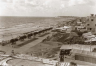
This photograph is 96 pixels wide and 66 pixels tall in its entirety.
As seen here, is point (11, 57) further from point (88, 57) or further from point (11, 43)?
point (11, 43)

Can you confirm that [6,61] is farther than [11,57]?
No

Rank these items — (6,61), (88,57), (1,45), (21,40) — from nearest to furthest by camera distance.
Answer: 1. (6,61)
2. (88,57)
3. (1,45)
4. (21,40)

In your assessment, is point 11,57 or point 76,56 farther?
point 76,56

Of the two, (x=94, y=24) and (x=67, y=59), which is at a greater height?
(x=94, y=24)

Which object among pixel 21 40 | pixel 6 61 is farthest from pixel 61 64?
pixel 21 40

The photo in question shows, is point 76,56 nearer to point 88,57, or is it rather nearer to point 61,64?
point 88,57

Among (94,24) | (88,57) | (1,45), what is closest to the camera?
(88,57)

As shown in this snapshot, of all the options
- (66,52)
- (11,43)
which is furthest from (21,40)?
(66,52)

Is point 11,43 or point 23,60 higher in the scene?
point 23,60

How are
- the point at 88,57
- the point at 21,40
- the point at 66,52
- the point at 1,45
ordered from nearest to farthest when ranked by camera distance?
the point at 88,57 < the point at 66,52 < the point at 1,45 < the point at 21,40
